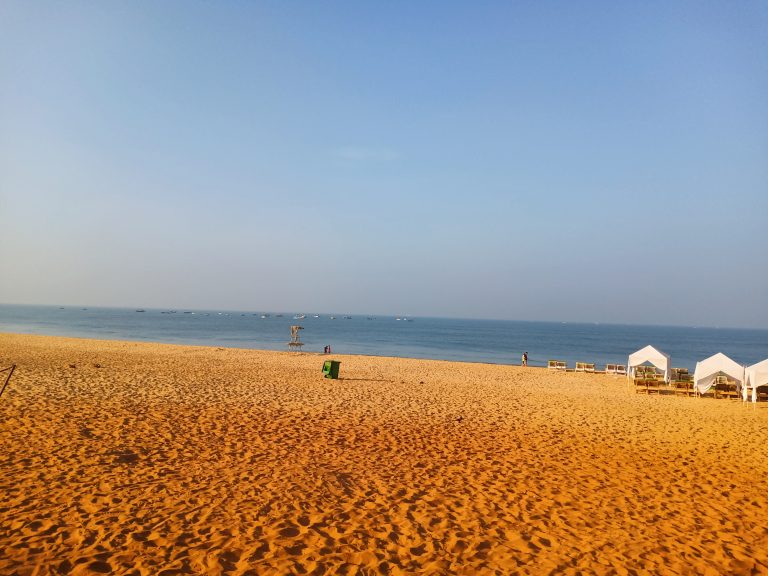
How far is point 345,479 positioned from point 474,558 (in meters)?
2.92

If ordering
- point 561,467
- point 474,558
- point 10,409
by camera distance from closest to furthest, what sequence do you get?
point 474,558 → point 561,467 → point 10,409

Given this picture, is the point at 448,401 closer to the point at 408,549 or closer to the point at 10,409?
the point at 408,549

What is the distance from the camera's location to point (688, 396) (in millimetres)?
19734

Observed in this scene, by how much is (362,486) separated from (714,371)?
59.0 ft

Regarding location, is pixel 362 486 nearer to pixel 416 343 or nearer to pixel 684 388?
pixel 684 388

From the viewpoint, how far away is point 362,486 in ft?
24.1

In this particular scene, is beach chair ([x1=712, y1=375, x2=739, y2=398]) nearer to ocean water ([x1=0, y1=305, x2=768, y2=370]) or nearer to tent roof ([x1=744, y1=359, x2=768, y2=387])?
tent roof ([x1=744, y1=359, x2=768, y2=387])

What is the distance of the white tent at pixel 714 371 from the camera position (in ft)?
60.0

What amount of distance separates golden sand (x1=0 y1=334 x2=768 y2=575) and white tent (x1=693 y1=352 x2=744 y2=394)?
512 cm

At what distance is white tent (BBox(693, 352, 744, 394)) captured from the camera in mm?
18281

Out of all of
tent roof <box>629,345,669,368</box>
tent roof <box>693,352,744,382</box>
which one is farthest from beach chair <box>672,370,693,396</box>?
tent roof <box>629,345,669,368</box>

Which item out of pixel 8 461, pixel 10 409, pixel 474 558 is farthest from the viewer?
pixel 10 409

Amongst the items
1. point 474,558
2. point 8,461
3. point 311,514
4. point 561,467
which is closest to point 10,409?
point 8,461

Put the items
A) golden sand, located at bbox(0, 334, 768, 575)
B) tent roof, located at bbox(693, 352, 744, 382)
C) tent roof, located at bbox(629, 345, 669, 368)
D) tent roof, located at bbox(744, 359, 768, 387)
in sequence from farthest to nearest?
1. tent roof, located at bbox(629, 345, 669, 368)
2. tent roof, located at bbox(693, 352, 744, 382)
3. tent roof, located at bbox(744, 359, 768, 387)
4. golden sand, located at bbox(0, 334, 768, 575)
